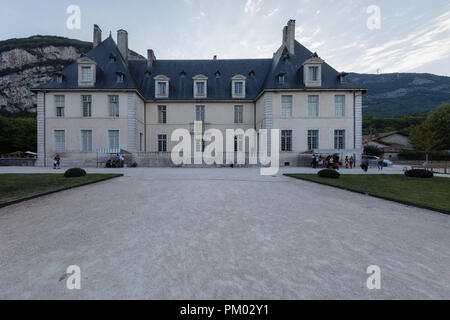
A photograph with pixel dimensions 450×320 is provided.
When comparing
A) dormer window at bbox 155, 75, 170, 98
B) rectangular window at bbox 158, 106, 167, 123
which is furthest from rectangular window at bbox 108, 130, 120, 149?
dormer window at bbox 155, 75, 170, 98

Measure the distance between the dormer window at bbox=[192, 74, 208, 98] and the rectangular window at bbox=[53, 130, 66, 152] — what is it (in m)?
16.0

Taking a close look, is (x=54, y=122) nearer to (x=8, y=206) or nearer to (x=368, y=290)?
(x=8, y=206)

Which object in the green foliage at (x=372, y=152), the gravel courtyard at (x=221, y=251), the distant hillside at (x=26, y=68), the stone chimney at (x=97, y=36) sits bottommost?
the gravel courtyard at (x=221, y=251)

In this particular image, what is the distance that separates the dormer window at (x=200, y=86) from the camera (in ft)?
86.6

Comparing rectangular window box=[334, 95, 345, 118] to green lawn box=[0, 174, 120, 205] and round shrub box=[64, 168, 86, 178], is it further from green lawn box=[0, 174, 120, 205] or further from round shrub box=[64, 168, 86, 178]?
round shrub box=[64, 168, 86, 178]

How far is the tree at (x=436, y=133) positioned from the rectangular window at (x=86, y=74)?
61.0m

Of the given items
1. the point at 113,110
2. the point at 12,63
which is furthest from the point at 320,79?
the point at 12,63

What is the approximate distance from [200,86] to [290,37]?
12922 millimetres

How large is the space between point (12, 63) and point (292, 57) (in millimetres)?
125239

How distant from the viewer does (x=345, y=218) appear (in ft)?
16.9

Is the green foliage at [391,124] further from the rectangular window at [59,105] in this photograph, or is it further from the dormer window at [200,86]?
the rectangular window at [59,105]

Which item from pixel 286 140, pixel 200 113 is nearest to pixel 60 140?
pixel 200 113

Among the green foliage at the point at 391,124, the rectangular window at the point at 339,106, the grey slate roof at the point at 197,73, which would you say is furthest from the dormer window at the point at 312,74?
the green foliage at the point at 391,124

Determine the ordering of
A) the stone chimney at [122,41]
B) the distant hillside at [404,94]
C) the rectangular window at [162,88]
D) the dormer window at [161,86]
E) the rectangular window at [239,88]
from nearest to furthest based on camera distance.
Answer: the dormer window at [161,86]
the rectangular window at [162,88]
the rectangular window at [239,88]
the stone chimney at [122,41]
the distant hillside at [404,94]
